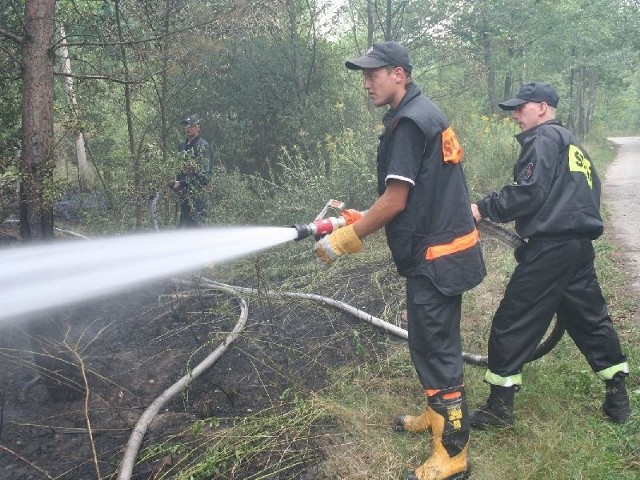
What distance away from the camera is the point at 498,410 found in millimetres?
3055

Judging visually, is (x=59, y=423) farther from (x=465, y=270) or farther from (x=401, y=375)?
(x=465, y=270)

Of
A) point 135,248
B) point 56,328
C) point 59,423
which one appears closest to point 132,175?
point 135,248

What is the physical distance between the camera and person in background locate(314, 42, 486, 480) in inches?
99.7

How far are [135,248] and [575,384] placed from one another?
11.9 ft

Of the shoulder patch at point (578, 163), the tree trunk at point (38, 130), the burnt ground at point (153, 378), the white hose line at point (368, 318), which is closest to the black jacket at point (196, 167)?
the burnt ground at point (153, 378)

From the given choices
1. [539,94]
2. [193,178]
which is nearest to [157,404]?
[539,94]

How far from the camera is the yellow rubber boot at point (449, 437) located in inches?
103

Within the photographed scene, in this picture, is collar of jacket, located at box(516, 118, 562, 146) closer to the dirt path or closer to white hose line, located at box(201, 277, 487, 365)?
white hose line, located at box(201, 277, 487, 365)

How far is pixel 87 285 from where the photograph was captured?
164 inches

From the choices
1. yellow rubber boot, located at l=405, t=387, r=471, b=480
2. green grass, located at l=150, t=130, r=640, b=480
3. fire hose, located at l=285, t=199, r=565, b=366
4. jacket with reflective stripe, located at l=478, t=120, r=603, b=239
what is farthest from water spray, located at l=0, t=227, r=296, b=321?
jacket with reflective stripe, located at l=478, t=120, r=603, b=239

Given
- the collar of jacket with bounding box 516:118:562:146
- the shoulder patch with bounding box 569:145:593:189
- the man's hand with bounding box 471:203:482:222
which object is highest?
the collar of jacket with bounding box 516:118:562:146

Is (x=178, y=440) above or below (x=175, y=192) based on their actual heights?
below

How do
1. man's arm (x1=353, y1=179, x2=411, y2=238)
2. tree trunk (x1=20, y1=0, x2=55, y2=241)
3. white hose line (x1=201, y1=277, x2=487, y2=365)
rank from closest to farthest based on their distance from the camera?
man's arm (x1=353, y1=179, x2=411, y2=238) → tree trunk (x1=20, y1=0, x2=55, y2=241) → white hose line (x1=201, y1=277, x2=487, y2=365)

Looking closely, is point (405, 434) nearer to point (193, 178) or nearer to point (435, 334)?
point (435, 334)
